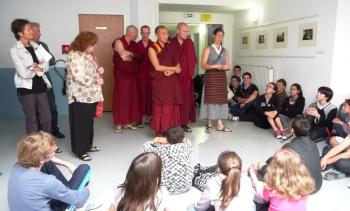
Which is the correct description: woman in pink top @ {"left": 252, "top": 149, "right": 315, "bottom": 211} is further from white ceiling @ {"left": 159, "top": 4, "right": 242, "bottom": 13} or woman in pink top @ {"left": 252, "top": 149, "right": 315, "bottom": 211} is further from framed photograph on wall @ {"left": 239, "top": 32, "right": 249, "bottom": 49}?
framed photograph on wall @ {"left": 239, "top": 32, "right": 249, "bottom": 49}

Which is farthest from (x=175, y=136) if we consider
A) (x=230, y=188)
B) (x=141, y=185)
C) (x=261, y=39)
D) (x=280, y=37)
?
(x=261, y=39)

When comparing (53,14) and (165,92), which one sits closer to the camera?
(165,92)

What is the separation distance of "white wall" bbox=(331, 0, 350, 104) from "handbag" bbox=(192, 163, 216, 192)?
8.07 ft

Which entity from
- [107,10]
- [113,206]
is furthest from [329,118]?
[107,10]

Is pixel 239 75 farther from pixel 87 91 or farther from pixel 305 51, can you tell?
pixel 87 91

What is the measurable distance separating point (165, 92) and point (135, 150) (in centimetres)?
82

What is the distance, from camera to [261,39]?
596cm

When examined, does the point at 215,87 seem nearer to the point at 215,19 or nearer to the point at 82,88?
the point at 82,88

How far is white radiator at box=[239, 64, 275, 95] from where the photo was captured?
549 centimetres

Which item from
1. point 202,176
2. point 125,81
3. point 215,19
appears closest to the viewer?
point 202,176

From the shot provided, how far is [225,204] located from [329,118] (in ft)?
9.31

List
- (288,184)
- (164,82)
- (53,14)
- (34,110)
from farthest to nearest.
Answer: (53,14)
(164,82)
(34,110)
(288,184)

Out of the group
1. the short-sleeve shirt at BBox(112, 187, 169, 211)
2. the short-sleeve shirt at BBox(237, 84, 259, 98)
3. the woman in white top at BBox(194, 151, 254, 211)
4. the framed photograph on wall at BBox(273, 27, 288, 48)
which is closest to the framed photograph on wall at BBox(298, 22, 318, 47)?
the framed photograph on wall at BBox(273, 27, 288, 48)

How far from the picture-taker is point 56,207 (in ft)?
6.28
